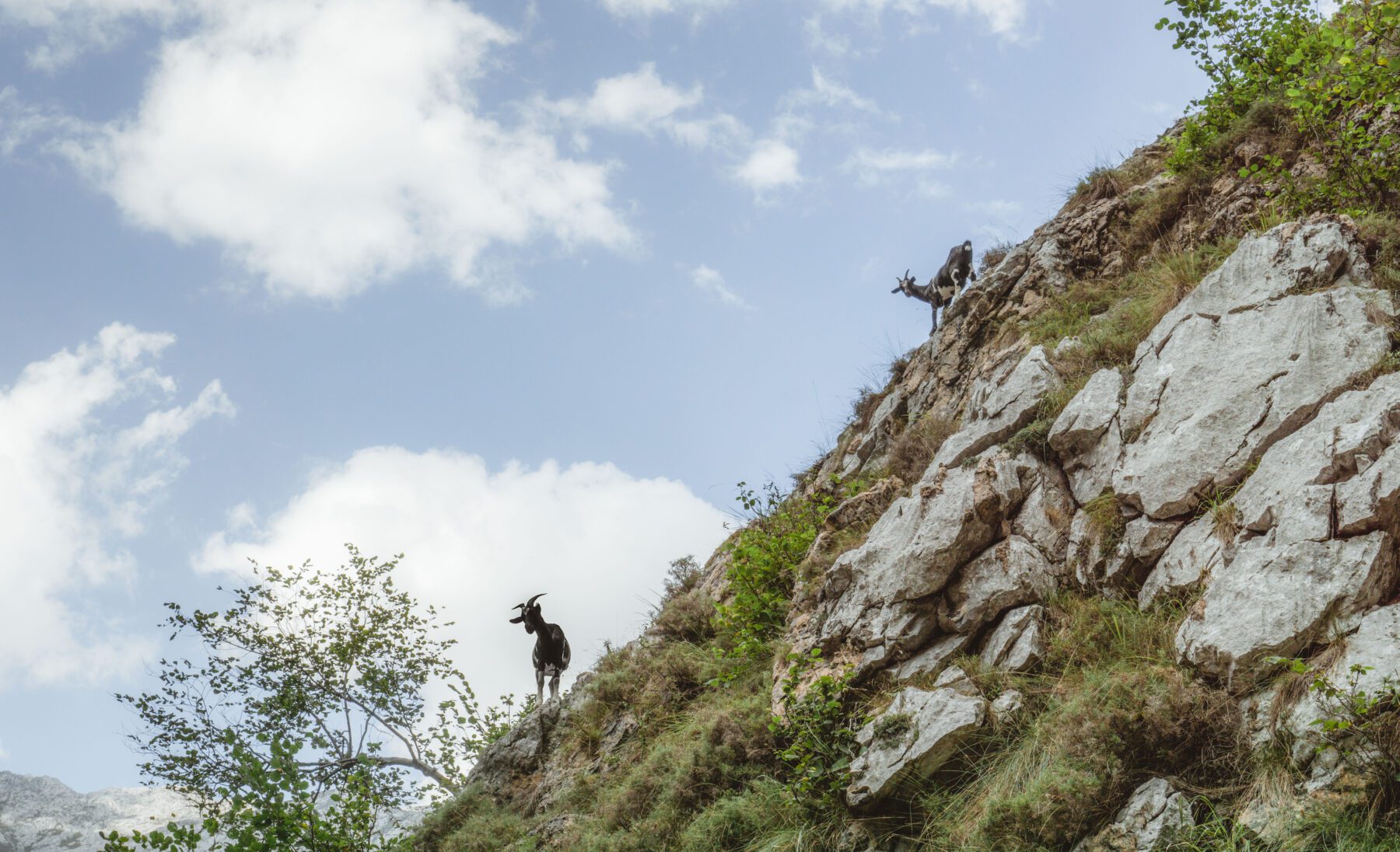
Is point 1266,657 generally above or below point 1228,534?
below

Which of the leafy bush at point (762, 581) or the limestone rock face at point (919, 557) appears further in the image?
the leafy bush at point (762, 581)

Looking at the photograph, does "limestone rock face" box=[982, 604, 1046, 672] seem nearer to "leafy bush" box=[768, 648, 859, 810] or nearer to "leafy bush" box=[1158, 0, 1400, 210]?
→ "leafy bush" box=[768, 648, 859, 810]

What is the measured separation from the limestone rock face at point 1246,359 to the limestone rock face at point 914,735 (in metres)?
2.20

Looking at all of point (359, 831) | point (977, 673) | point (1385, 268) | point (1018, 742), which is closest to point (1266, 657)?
point (1018, 742)

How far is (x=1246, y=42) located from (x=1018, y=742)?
34.3ft

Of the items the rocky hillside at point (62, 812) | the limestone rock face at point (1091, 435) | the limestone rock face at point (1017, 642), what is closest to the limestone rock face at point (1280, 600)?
the limestone rock face at point (1017, 642)

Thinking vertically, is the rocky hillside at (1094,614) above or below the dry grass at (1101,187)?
below

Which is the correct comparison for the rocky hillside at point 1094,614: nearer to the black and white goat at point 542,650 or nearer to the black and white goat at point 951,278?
the black and white goat at point 542,650

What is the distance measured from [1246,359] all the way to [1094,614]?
2623 millimetres

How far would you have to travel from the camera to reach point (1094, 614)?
7879 millimetres

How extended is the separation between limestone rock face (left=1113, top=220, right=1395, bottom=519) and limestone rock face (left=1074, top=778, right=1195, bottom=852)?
98.9 inches

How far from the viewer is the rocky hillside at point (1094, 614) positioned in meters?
6.04

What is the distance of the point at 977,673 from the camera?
318 inches

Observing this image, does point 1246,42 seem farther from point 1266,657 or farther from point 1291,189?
point 1266,657
